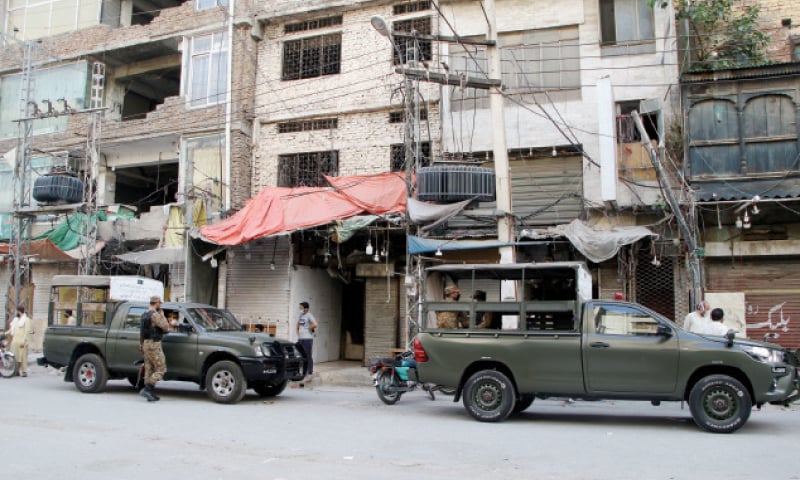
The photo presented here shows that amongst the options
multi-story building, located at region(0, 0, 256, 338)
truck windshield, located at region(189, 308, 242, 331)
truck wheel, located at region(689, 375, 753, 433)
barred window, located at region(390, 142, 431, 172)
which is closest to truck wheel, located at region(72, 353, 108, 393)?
truck windshield, located at region(189, 308, 242, 331)

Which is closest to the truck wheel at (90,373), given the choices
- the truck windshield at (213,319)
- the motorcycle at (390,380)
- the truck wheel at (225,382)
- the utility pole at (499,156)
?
the truck windshield at (213,319)

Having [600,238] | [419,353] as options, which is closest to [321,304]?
[600,238]

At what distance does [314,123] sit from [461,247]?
27.8ft

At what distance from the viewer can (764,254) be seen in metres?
14.3

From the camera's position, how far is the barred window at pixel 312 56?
749 inches

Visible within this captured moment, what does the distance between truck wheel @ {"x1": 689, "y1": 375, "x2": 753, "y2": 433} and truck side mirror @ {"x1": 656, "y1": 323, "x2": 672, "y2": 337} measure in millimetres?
729

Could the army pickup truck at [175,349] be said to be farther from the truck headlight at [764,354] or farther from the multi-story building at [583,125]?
the truck headlight at [764,354]

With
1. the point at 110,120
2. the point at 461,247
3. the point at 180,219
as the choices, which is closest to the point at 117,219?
the point at 180,219

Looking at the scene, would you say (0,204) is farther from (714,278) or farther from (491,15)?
(714,278)

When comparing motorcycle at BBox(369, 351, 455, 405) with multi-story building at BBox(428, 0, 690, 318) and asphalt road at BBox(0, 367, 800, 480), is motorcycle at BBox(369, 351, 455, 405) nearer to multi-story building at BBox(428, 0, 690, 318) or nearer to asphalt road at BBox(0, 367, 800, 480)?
asphalt road at BBox(0, 367, 800, 480)

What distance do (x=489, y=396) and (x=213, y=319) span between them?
565 centimetres

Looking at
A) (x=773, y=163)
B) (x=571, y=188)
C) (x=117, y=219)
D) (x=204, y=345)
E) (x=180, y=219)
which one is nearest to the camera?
(x=204, y=345)

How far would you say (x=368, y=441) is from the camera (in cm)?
772

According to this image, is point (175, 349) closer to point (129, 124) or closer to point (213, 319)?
point (213, 319)
